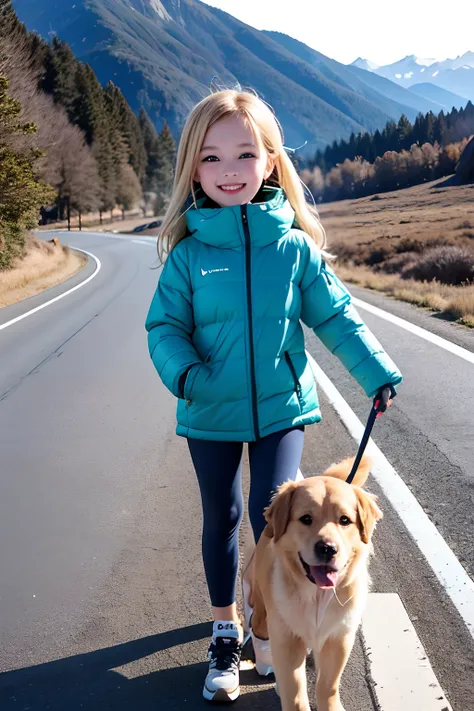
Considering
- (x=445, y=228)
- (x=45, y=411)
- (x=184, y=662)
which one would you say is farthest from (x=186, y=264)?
(x=445, y=228)

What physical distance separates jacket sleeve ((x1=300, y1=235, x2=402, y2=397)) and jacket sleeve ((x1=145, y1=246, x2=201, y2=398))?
1.57ft

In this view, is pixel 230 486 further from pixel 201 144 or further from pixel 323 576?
pixel 201 144

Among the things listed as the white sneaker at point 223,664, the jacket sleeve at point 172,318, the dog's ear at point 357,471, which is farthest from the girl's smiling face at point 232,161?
the white sneaker at point 223,664

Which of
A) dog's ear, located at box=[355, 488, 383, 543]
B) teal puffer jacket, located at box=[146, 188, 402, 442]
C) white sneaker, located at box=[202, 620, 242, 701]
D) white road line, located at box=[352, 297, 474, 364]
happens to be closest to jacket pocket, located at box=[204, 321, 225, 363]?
teal puffer jacket, located at box=[146, 188, 402, 442]

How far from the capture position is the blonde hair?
3068 millimetres

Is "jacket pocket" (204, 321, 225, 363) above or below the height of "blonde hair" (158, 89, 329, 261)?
below

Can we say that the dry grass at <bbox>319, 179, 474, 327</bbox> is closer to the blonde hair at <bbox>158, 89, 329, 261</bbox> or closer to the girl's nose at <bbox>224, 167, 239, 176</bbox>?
the blonde hair at <bbox>158, 89, 329, 261</bbox>

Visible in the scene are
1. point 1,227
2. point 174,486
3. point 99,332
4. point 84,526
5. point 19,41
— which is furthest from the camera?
point 19,41

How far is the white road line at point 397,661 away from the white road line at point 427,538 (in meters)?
0.27

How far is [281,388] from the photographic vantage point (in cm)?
290

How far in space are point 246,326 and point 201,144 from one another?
0.81 m

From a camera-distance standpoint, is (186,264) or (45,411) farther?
(45,411)

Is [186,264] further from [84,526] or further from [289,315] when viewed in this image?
[84,526]

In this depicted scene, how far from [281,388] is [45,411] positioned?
5.35 meters
